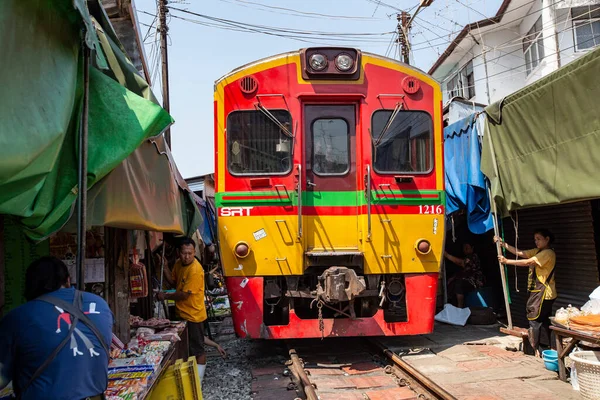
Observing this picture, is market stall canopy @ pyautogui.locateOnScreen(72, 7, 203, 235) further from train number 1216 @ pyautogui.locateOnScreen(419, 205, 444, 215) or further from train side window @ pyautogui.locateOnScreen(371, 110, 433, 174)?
train number 1216 @ pyautogui.locateOnScreen(419, 205, 444, 215)

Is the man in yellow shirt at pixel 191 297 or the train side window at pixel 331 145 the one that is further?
the train side window at pixel 331 145

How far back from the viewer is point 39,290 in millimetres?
2906

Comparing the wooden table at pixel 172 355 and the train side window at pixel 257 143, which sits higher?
the train side window at pixel 257 143

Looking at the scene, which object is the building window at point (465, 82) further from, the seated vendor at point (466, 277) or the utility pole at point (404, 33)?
the seated vendor at point (466, 277)

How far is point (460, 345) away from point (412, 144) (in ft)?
8.84

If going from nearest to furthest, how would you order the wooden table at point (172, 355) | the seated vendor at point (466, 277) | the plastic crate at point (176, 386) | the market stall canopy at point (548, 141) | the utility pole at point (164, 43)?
1. the wooden table at point (172, 355)
2. the plastic crate at point (176, 386)
3. the market stall canopy at point (548, 141)
4. the seated vendor at point (466, 277)
5. the utility pole at point (164, 43)

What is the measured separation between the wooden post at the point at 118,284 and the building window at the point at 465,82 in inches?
749

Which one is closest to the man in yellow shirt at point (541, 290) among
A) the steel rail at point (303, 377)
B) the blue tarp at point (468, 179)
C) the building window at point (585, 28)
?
the blue tarp at point (468, 179)

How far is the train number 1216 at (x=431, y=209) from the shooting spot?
681 centimetres

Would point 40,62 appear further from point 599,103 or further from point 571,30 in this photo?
point 571,30

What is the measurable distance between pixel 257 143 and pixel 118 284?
250 cm

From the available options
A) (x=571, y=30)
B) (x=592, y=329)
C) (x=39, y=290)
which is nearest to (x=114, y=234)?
(x=39, y=290)

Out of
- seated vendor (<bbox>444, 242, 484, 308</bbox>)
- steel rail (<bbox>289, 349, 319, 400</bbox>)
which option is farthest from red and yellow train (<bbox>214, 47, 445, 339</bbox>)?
seated vendor (<bbox>444, 242, 484, 308</bbox>)

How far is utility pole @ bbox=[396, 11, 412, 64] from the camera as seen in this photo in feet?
61.2
